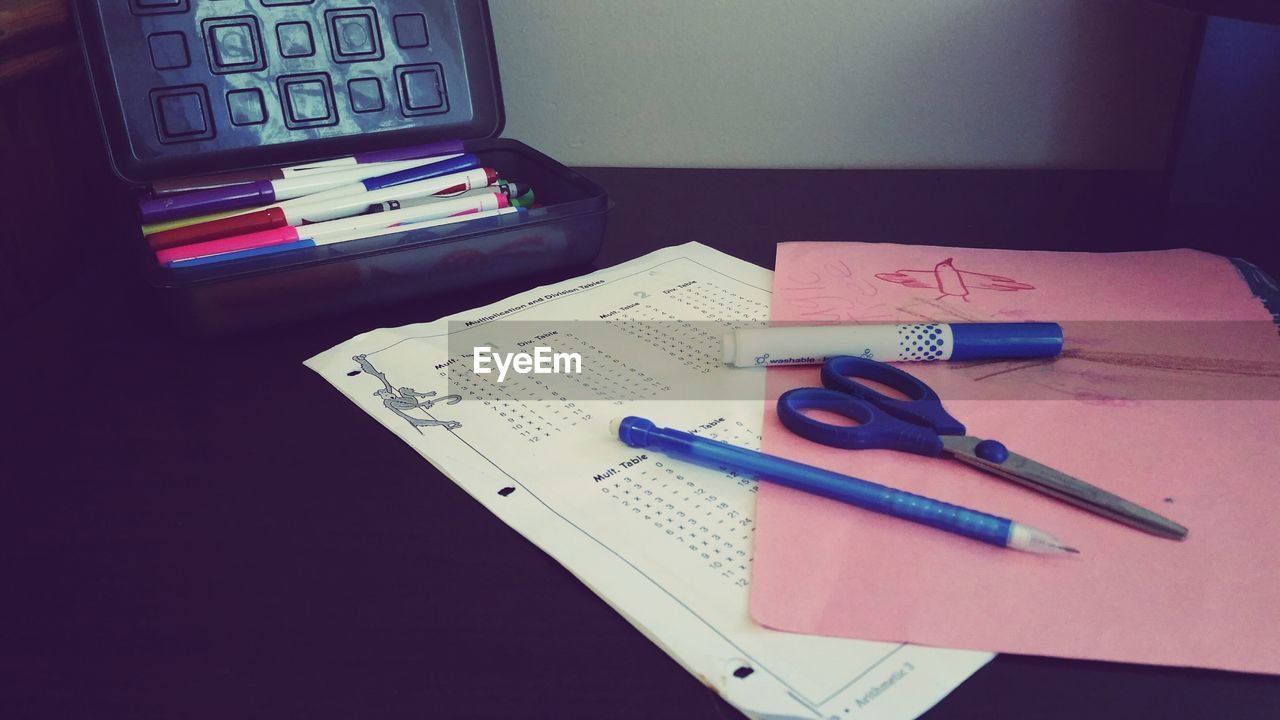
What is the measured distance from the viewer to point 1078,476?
386 mm

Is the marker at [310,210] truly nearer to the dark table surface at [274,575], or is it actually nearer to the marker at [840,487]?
the dark table surface at [274,575]

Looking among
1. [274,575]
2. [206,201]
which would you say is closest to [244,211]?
[206,201]

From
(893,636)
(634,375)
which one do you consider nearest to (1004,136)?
(634,375)

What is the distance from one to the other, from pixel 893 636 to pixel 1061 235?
45 centimetres

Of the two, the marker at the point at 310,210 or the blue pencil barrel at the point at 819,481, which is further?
the marker at the point at 310,210

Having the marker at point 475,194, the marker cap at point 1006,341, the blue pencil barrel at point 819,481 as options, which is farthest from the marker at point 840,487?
Result: the marker at point 475,194

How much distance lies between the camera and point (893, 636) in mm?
310

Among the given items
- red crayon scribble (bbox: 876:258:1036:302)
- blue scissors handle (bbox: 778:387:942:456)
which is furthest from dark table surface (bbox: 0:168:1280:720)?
red crayon scribble (bbox: 876:258:1036:302)

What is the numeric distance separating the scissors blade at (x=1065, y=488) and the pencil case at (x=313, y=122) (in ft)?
0.94

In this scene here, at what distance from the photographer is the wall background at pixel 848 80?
74 centimetres

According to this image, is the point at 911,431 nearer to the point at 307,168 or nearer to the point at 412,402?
the point at 412,402

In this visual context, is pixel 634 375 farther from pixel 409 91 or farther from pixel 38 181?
pixel 38 181

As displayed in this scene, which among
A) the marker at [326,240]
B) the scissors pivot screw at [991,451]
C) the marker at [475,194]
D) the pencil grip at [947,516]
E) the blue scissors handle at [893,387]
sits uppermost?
the marker at [475,194]

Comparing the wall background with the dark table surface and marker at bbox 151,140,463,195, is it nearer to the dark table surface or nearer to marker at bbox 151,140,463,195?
marker at bbox 151,140,463,195
